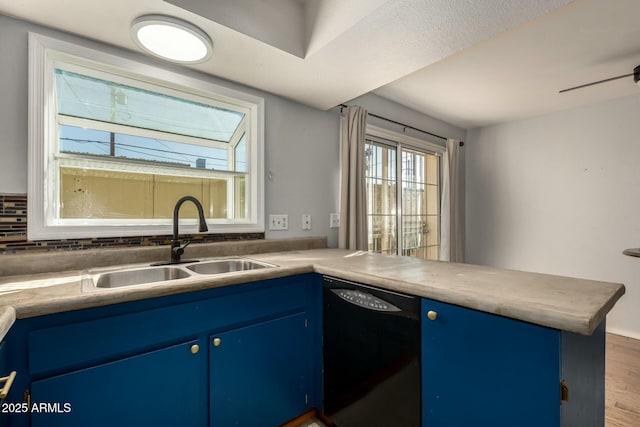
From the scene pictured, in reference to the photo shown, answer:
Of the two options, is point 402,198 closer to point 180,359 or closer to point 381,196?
point 381,196

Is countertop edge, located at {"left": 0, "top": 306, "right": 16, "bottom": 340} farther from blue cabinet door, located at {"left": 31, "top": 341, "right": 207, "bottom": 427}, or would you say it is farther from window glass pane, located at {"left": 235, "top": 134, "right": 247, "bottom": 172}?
window glass pane, located at {"left": 235, "top": 134, "right": 247, "bottom": 172}

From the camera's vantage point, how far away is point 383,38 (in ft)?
4.73

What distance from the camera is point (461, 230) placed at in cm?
375

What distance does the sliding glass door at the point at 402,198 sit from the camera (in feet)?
9.64

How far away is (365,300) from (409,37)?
4.17ft

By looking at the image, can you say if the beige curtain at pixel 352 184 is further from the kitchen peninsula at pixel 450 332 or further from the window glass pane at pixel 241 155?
the kitchen peninsula at pixel 450 332

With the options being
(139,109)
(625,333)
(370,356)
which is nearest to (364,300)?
(370,356)

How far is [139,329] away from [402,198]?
2.71 metres

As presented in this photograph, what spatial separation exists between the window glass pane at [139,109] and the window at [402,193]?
53.8 inches

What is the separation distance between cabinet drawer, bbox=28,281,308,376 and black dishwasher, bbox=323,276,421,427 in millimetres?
300

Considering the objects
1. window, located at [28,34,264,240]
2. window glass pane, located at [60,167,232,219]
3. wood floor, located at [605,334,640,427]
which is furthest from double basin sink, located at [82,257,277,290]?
wood floor, located at [605,334,640,427]

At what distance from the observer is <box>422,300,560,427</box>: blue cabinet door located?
0.82 m

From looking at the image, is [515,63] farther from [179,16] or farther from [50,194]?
[50,194]

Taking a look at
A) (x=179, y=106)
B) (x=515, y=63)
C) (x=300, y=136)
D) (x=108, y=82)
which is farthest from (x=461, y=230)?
(x=108, y=82)
